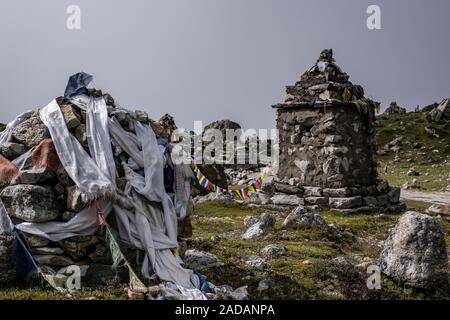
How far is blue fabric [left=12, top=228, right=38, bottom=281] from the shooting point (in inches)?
251

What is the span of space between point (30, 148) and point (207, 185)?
898 cm

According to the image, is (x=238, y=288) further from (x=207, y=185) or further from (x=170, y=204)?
(x=207, y=185)

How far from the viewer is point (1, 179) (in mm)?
6965

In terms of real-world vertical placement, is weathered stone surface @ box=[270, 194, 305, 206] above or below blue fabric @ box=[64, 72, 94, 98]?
below

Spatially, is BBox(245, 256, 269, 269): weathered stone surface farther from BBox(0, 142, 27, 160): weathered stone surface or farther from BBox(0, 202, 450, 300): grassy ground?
BBox(0, 142, 27, 160): weathered stone surface

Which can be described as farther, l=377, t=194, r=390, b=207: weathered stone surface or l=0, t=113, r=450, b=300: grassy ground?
l=377, t=194, r=390, b=207: weathered stone surface

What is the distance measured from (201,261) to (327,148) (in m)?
8.94

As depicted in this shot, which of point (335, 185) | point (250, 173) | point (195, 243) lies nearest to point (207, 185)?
point (335, 185)

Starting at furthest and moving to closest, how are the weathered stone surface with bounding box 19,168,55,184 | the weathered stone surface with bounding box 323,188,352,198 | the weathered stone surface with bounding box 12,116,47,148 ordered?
the weathered stone surface with bounding box 323,188,352,198 → the weathered stone surface with bounding box 12,116,47,148 → the weathered stone surface with bounding box 19,168,55,184

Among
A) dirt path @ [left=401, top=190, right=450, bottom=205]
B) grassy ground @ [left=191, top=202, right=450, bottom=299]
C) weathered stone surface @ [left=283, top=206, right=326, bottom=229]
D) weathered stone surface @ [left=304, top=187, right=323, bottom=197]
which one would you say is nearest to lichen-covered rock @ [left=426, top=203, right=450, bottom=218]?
grassy ground @ [left=191, top=202, right=450, bottom=299]

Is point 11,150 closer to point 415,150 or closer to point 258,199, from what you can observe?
point 258,199

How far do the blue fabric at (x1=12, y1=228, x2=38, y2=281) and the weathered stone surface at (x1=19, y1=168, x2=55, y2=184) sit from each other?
2.87 ft

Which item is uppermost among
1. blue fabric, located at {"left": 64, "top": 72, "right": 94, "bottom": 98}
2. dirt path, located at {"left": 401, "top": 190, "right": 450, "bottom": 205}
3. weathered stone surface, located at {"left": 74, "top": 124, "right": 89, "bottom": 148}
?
blue fabric, located at {"left": 64, "top": 72, "right": 94, "bottom": 98}

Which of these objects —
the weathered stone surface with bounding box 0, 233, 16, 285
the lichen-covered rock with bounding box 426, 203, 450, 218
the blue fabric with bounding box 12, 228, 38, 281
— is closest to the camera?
the weathered stone surface with bounding box 0, 233, 16, 285
